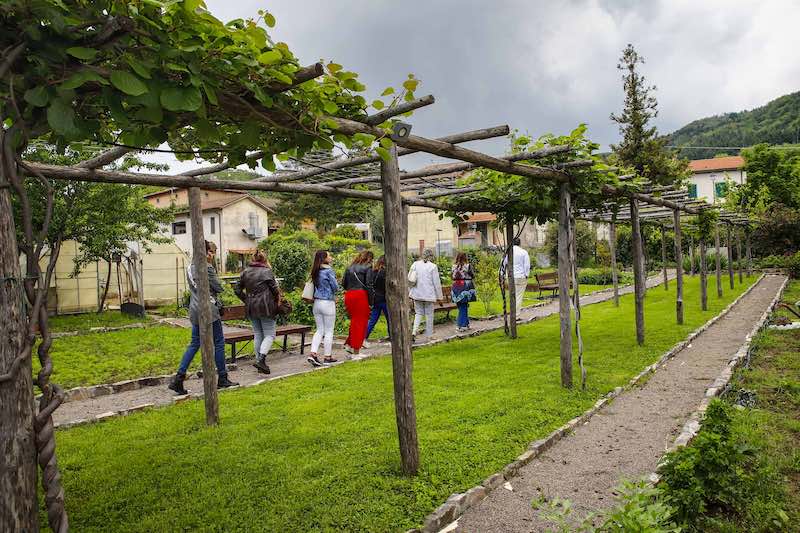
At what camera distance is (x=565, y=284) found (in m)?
6.69

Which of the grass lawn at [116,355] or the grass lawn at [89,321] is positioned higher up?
the grass lawn at [89,321]

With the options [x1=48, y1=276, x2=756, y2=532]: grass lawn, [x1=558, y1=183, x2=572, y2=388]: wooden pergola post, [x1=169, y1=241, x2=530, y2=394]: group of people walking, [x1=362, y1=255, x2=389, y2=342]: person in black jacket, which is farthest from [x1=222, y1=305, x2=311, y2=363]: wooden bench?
[x1=558, y1=183, x2=572, y2=388]: wooden pergola post

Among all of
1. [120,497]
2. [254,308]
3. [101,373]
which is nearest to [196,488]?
[120,497]

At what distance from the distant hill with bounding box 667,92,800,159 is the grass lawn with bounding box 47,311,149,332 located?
66600 millimetres

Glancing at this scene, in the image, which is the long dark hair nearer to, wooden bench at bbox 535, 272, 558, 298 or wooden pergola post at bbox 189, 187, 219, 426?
wooden pergola post at bbox 189, 187, 219, 426

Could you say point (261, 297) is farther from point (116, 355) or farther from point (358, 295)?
point (116, 355)

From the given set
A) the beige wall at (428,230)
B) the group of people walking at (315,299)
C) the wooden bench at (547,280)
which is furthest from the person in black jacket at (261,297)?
the beige wall at (428,230)

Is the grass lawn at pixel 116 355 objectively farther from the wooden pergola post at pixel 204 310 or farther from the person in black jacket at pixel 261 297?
the wooden pergola post at pixel 204 310

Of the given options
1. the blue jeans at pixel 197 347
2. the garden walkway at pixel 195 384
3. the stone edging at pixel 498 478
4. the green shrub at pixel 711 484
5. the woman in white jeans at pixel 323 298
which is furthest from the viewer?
the woman in white jeans at pixel 323 298

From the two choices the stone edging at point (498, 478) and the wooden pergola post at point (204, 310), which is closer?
the stone edging at point (498, 478)

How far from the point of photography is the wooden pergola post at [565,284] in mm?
6508

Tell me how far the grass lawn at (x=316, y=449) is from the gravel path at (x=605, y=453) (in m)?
0.24

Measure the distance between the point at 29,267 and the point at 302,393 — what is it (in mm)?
4939

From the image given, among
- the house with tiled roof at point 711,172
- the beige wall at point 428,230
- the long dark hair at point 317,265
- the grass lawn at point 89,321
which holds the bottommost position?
the grass lawn at point 89,321
